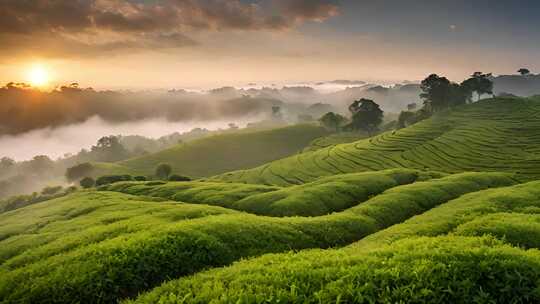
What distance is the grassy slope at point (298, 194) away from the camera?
4412 cm

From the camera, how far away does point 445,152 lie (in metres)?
114

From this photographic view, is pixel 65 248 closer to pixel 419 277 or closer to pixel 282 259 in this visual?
pixel 282 259

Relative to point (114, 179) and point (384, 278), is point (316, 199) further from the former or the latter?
point (114, 179)

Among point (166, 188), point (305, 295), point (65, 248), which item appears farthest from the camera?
point (166, 188)

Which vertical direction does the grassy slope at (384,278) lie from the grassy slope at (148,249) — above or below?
above

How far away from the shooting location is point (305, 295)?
1197 cm

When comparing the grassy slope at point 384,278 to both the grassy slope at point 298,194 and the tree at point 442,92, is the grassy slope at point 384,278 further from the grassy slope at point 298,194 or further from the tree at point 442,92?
the tree at point 442,92

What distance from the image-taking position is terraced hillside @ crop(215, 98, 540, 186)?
100 metres

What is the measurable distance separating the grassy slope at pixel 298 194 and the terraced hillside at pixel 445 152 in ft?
126

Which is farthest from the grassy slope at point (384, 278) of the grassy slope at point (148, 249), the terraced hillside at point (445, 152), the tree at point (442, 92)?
the tree at point (442, 92)

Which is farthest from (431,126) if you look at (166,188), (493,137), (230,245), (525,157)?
(230,245)

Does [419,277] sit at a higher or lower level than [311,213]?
higher

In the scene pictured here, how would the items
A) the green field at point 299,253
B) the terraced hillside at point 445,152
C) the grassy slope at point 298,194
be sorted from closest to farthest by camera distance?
1. the green field at point 299,253
2. the grassy slope at point 298,194
3. the terraced hillside at point 445,152

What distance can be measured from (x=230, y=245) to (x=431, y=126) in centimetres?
15048
